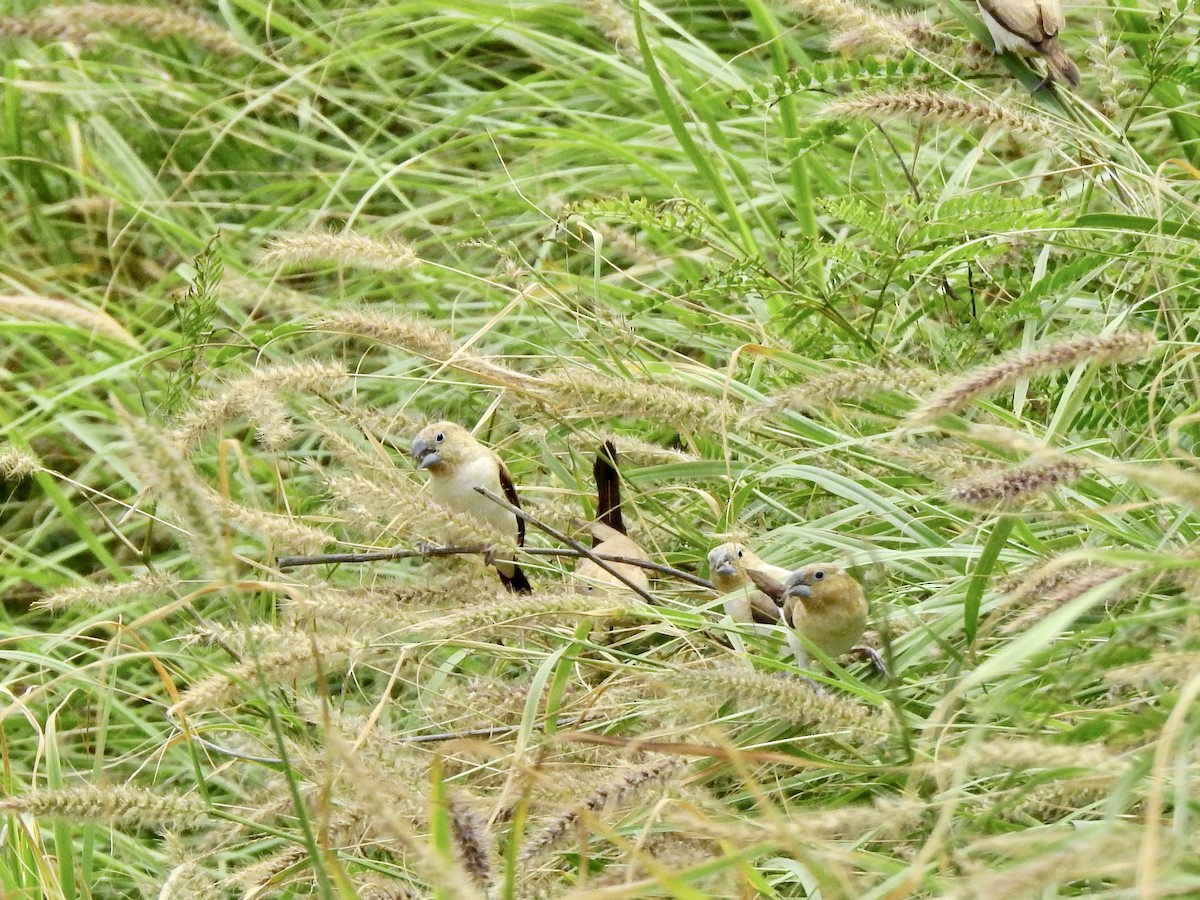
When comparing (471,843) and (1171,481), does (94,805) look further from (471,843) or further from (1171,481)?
(1171,481)

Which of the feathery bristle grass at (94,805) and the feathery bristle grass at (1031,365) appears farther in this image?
the feathery bristle grass at (94,805)

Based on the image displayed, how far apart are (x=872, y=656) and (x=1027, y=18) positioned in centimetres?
145

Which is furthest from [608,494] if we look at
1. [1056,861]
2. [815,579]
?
[1056,861]

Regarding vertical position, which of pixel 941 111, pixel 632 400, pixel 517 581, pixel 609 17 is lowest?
pixel 517 581

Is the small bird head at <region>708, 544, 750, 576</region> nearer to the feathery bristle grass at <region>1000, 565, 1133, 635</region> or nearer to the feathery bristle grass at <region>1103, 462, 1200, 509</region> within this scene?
the feathery bristle grass at <region>1000, 565, 1133, 635</region>

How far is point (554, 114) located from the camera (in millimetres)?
5832

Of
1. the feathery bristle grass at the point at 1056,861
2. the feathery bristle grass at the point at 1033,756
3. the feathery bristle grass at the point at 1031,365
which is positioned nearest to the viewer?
the feathery bristle grass at the point at 1056,861

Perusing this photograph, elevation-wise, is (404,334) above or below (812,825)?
below

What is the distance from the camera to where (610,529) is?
3398mm

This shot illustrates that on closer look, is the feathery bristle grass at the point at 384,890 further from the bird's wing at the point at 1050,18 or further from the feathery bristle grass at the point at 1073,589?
the bird's wing at the point at 1050,18

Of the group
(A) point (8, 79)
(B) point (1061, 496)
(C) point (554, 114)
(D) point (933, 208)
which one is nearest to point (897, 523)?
(B) point (1061, 496)

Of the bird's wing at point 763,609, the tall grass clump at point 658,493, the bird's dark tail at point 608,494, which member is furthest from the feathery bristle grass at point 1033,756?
the bird's dark tail at point 608,494

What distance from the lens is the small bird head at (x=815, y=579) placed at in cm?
286

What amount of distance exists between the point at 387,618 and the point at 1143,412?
1.59m
